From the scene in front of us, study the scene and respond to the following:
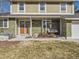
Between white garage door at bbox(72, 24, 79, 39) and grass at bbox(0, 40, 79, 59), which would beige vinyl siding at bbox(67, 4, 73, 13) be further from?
grass at bbox(0, 40, 79, 59)

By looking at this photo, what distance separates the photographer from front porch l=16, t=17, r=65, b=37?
31.6 meters

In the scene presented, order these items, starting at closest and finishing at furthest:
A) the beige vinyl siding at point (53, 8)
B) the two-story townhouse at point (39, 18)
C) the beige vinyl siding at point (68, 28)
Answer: the beige vinyl siding at point (68, 28) → the two-story townhouse at point (39, 18) → the beige vinyl siding at point (53, 8)

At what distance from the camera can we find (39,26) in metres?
32.1

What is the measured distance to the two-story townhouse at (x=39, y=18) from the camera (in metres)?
30.8

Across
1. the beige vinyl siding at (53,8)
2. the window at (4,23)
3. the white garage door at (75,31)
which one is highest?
the beige vinyl siding at (53,8)

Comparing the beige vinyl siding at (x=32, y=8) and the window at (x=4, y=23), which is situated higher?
the beige vinyl siding at (x=32, y=8)

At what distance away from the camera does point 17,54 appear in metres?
14.8

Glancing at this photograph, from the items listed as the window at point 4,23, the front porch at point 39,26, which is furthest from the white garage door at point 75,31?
the window at point 4,23

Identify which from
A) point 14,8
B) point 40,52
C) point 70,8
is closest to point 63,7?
point 70,8

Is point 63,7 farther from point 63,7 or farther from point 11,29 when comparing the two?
point 11,29

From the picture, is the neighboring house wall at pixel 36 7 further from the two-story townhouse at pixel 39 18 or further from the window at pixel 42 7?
the window at pixel 42 7

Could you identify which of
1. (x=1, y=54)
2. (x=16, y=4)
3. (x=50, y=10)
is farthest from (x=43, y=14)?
(x=1, y=54)

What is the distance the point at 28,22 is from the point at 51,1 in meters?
4.89

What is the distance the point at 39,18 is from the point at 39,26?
4.07 ft
